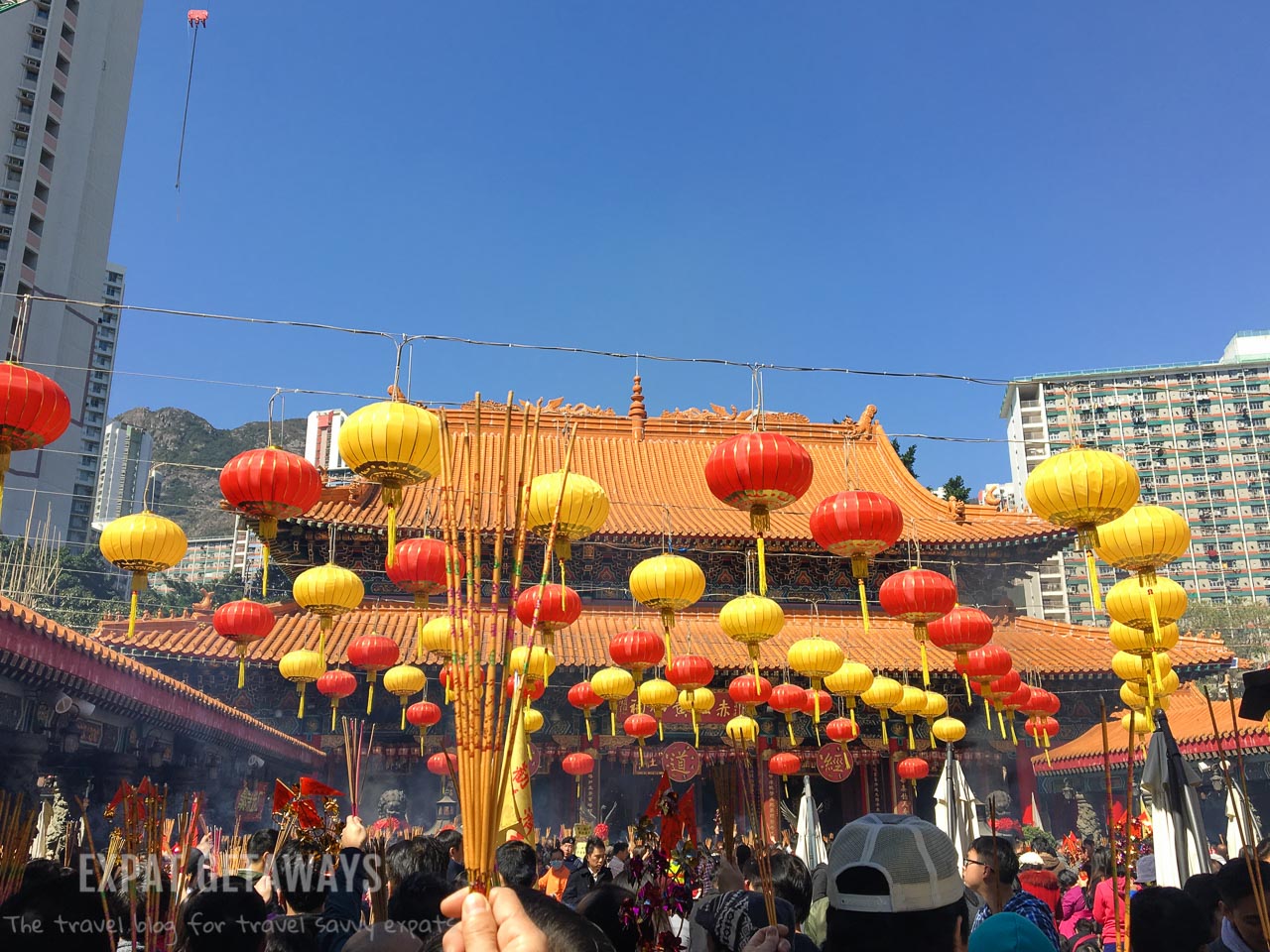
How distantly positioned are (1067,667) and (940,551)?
8.66 ft

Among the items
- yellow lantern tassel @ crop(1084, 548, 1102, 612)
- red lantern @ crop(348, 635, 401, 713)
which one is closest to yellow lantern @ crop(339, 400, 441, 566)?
yellow lantern tassel @ crop(1084, 548, 1102, 612)

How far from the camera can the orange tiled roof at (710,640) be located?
13.2 metres

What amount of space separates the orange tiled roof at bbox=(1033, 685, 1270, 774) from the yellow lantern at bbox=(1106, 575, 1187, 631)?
7118 millimetres

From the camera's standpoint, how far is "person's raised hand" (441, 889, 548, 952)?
1345 millimetres

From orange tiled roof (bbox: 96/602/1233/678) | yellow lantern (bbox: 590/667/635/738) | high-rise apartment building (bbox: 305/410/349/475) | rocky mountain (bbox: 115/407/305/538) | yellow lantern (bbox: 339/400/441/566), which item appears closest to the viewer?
yellow lantern (bbox: 339/400/441/566)

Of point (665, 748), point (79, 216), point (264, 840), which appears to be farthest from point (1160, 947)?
point (79, 216)

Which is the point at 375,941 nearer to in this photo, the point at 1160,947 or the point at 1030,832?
the point at 1160,947

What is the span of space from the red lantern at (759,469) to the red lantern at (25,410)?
4.19m

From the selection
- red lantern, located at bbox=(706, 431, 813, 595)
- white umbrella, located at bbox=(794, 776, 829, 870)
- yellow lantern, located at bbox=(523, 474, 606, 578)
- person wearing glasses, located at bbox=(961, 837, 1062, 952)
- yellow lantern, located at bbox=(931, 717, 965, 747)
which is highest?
red lantern, located at bbox=(706, 431, 813, 595)

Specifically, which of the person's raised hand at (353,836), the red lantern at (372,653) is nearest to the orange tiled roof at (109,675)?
the red lantern at (372,653)

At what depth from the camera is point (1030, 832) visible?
12.2 m

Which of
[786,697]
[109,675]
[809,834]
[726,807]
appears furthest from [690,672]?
[726,807]

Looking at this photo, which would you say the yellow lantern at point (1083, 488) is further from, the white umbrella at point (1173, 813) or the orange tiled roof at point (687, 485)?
the orange tiled roof at point (687, 485)

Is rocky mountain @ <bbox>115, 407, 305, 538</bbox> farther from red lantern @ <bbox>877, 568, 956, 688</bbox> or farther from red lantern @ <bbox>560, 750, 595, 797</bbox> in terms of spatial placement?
red lantern @ <bbox>877, 568, 956, 688</bbox>
